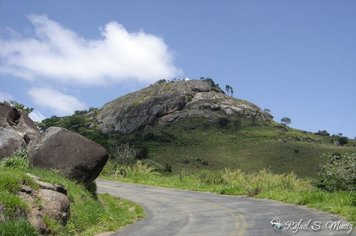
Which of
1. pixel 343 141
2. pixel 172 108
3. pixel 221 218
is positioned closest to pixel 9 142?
pixel 221 218

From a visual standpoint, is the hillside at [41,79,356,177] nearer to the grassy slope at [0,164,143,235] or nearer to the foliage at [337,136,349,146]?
the foliage at [337,136,349,146]

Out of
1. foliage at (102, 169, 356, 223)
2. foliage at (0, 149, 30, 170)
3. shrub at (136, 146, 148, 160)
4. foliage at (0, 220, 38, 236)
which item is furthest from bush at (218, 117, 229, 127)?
foliage at (0, 220, 38, 236)

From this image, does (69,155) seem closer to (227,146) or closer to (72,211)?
(72,211)

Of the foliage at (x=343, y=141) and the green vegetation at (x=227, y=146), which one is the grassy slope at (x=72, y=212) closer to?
the green vegetation at (x=227, y=146)

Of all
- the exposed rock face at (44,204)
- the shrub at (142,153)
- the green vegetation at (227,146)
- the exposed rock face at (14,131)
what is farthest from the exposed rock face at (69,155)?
the shrub at (142,153)

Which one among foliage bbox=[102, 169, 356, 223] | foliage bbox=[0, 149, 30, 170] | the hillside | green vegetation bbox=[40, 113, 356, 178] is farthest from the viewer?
the hillside

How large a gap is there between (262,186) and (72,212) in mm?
15183

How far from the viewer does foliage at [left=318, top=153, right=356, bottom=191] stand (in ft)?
76.8

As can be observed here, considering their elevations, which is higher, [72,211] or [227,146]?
[227,146]

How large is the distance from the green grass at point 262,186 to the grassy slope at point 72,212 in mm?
7771

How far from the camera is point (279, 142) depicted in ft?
411

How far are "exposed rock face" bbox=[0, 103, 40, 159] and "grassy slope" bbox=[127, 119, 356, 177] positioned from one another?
212 feet

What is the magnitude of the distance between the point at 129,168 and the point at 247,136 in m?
96.1

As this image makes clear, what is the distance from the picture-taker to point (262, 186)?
28.7m
